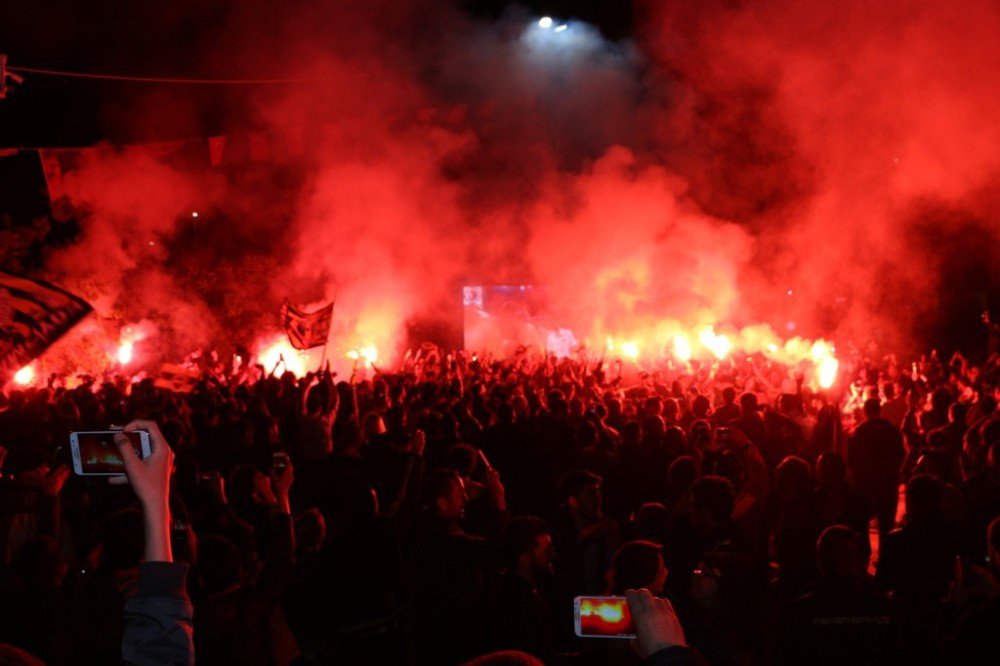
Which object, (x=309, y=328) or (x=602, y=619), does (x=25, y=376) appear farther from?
(x=602, y=619)

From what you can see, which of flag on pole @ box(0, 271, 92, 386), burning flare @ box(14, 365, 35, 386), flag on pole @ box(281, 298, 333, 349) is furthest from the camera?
burning flare @ box(14, 365, 35, 386)

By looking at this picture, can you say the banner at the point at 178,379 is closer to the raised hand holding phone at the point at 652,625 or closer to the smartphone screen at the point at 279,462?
the smartphone screen at the point at 279,462

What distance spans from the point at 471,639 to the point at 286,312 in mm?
9850

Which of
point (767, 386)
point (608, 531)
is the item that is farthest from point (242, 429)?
point (767, 386)

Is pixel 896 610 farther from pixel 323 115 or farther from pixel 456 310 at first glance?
pixel 456 310

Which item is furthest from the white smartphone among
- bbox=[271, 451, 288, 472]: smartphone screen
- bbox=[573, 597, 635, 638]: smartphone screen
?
bbox=[271, 451, 288, 472]: smartphone screen

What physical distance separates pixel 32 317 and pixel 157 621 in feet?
21.7

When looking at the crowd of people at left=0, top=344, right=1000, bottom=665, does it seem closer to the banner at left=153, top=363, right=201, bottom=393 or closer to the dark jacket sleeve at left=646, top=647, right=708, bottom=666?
the dark jacket sleeve at left=646, top=647, right=708, bottom=666

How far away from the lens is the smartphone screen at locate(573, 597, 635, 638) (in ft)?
6.82

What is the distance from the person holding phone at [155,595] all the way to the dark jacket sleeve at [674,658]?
947 mm

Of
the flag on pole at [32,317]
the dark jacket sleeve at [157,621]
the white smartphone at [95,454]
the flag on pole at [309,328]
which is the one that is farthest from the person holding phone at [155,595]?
the flag on pole at [309,328]

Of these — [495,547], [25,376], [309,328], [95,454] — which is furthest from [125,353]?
[95,454]

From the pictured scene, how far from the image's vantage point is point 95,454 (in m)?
2.38

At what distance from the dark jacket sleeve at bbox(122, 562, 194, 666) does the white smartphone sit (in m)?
0.37
